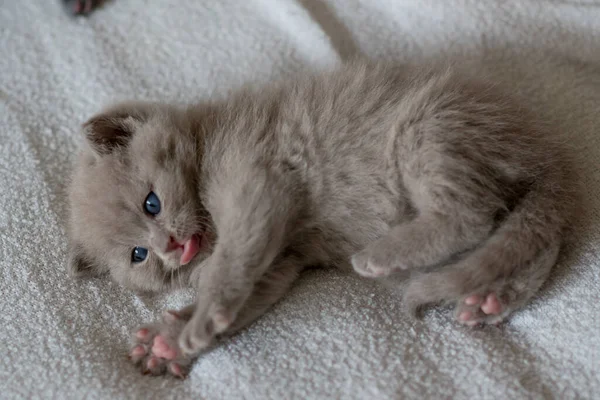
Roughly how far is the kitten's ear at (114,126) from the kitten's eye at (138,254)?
0.27 meters

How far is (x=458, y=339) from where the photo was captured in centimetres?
134

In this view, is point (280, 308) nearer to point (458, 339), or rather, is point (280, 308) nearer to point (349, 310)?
point (349, 310)

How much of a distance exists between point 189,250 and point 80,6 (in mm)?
1135

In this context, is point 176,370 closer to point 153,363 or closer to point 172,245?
point 153,363

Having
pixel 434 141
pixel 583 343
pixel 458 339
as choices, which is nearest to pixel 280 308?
pixel 458 339

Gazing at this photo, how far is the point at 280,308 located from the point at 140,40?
114 cm

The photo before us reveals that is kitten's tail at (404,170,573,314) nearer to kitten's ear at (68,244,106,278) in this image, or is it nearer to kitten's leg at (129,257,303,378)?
kitten's leg at (129,257,303,378)

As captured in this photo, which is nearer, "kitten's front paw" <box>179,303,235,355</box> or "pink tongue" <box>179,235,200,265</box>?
"kitten's front paw" <box>179,303,235,355</box>

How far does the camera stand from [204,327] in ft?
4.22

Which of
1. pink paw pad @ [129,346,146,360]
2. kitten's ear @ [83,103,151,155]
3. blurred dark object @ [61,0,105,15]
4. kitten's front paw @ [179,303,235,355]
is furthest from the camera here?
blurred dark object @ [61,0,105,15]

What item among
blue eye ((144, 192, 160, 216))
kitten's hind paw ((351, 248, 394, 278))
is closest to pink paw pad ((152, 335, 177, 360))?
blue eye ((144, 192, 160, 216))

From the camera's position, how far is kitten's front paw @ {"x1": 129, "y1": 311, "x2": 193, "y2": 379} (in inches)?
53.1

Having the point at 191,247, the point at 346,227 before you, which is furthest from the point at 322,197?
the point at 191,247

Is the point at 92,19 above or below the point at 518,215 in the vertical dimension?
above
